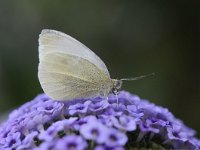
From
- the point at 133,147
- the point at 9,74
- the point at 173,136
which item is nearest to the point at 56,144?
the point at 133,147

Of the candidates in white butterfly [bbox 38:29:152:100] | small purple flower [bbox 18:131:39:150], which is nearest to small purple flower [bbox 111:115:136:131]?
small purple flower [bbox 18:131:39:150]

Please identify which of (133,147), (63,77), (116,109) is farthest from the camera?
(63,77)

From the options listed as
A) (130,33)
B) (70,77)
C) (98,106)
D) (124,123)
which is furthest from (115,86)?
(130,33)

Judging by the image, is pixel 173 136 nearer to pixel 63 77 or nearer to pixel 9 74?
pixel 63 77

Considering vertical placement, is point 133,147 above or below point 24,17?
below

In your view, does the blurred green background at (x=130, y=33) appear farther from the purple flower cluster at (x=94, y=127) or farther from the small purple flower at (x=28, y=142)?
the small purple flower at (x=28, y=142)

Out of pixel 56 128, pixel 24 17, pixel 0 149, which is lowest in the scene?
pixel 0 149

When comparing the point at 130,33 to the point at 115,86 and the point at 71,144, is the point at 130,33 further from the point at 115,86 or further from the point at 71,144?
the point at 71,144
